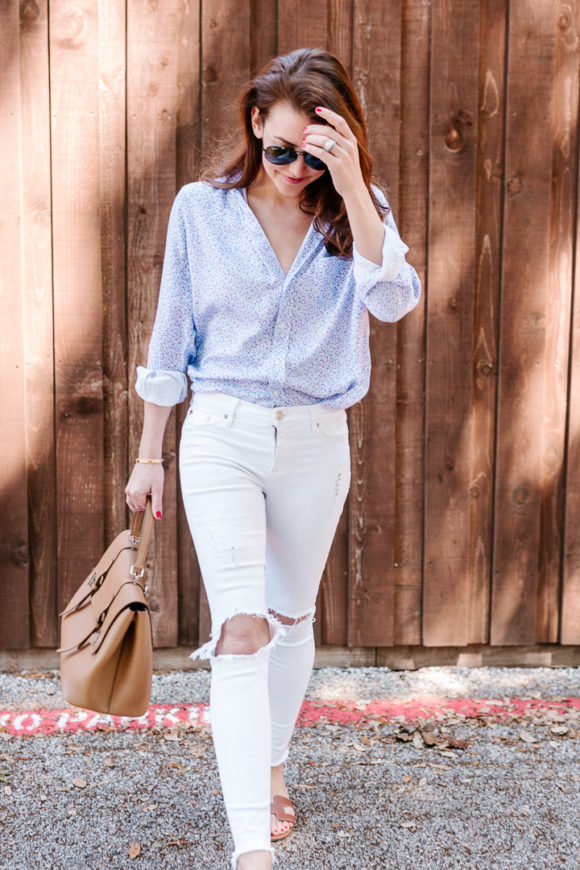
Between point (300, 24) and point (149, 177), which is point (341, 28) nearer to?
point (300, 24)

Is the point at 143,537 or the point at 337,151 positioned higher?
the point at 337,151

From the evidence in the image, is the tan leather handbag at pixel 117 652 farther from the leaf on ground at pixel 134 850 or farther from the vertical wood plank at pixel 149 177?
Result: the vertical wood plank at pixel 149 177

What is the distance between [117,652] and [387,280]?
1.01 meters

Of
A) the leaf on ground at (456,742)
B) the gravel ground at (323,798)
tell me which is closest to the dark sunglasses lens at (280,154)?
the gravel ground at (323,798)

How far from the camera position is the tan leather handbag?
1893 mm

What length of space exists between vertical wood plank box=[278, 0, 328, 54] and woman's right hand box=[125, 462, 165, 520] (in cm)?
200

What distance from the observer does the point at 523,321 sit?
140 inches

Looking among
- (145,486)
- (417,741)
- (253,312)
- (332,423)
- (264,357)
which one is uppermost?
(253,312)

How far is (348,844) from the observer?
2371 mm

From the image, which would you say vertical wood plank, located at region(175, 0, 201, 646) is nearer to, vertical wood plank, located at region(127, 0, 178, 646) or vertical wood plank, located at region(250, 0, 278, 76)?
vertical wood plank, located at region(127, 0, 178, 646)

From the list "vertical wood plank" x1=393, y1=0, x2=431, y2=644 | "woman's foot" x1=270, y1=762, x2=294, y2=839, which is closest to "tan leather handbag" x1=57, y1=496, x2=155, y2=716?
"woman's foot" x1=270, y1=762, x2=294, y2=839

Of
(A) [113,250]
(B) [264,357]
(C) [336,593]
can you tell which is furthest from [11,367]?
(B) [264,357]

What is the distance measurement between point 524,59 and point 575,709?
2537 mm

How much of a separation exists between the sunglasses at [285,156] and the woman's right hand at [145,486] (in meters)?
0.78
